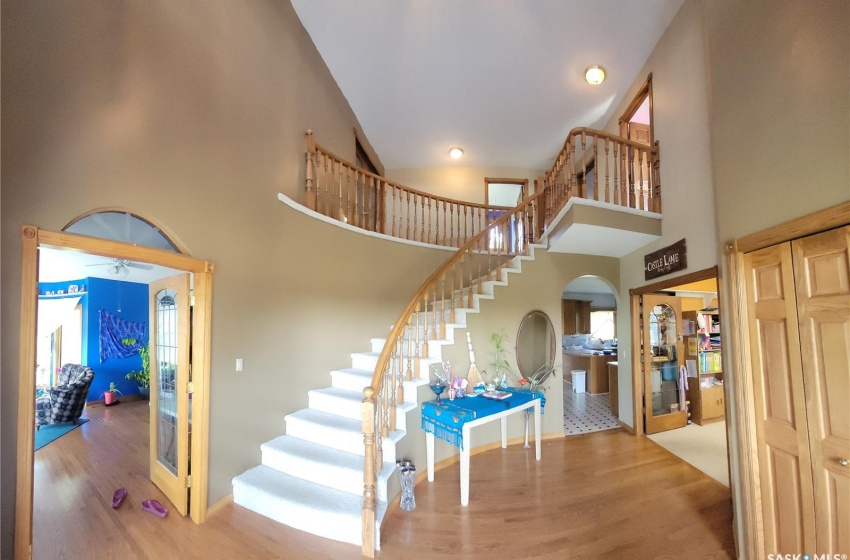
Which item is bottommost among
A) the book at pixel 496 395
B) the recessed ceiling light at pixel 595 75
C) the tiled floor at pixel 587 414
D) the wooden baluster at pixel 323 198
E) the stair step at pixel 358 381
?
the tiled floor at pixel 587 414

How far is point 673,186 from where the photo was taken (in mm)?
3639

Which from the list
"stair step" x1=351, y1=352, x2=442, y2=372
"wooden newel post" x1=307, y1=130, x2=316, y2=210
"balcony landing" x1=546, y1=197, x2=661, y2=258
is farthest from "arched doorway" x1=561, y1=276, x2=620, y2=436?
"wooden newel post" x1=307, y1=130, x2=316, y2=210

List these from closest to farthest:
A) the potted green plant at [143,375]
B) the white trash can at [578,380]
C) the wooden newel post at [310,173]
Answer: the wooden newel post at [310,173], the potted green plant at [143,375], the white trash can at [578,380]

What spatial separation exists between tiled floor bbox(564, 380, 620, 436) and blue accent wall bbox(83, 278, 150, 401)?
27.4ft

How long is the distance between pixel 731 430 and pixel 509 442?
2483mm

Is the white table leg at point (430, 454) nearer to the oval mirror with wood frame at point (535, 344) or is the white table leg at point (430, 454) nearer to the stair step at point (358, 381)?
the stair step at point (358, 381)

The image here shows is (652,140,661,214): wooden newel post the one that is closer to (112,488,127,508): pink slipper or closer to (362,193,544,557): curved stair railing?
(362,193,544,557): curved stair railing

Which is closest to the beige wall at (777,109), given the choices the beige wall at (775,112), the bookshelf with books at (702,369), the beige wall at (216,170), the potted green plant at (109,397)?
the beige wall at (775,112)

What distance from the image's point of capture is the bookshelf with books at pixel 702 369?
5.13 meters

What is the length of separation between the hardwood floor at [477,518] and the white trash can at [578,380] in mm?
3585

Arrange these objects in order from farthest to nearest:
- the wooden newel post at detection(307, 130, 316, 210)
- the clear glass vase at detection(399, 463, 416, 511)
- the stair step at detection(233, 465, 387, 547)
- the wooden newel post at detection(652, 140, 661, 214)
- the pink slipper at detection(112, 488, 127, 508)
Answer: the wooden newel post at detection(652, 140, 661, 214) → the wooden newel post at detection(307, 130, 316, 210) → the clear glass vase at detection(399, 463, 416, 511) → the pink slipper at detection(112, 488, 127, 508) → the stair step at detection(233, 465, 387, 547)

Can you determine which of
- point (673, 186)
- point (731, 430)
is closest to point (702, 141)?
point (673, 186)

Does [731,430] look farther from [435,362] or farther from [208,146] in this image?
[208,146]

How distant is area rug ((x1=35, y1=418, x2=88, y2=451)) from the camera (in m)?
4.44
